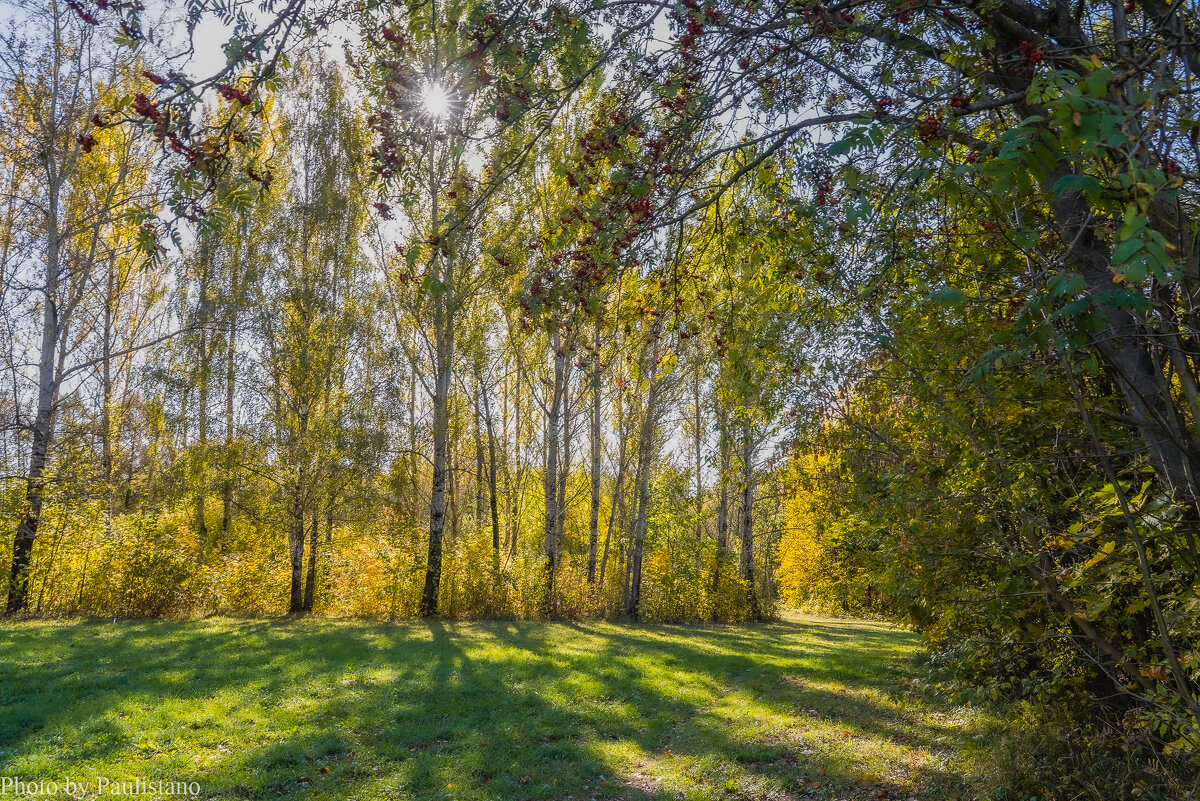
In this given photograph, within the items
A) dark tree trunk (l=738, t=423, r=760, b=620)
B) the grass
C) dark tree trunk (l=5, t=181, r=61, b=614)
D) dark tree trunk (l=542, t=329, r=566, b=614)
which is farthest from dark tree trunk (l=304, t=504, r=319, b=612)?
dark tree trunk (l=738, t=423, r=760, b=620)

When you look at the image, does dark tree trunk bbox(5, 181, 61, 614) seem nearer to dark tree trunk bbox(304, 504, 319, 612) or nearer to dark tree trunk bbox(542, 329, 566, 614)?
dark tree trunk bbox(304, 504, 319, 612)

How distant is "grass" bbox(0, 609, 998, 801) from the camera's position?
413 cm

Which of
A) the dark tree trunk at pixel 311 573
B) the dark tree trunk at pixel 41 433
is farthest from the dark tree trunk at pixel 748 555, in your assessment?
the dark tree trunk at pixel 41 433

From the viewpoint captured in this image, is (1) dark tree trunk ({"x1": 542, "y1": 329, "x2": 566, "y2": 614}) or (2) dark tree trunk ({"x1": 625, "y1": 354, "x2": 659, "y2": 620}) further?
(2) dark tree trunk ({"x1": 625, "y1": 354, "x2": 659, "y2": 620})

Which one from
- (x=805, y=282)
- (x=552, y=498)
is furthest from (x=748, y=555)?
(x=805, y=282)

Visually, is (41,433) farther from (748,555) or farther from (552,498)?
(748,555)

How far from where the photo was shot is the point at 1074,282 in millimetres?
1432

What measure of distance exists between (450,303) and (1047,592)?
10441 millimetres

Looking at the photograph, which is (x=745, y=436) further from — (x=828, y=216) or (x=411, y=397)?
(x=411, y=397)

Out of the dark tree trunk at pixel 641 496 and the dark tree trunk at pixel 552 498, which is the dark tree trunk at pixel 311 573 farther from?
the dark tree trunk at pixel 641 496

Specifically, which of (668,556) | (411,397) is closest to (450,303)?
(411,397)

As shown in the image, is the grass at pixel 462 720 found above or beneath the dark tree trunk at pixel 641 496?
beneath

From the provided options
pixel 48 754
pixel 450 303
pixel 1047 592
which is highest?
pixel 450 303

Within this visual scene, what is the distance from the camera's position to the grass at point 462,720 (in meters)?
4.13
